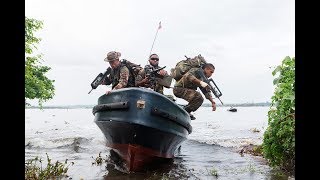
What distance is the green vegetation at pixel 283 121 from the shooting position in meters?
6.67

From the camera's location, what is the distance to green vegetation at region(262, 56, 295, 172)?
21.9 ft

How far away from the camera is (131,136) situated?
9164 mm

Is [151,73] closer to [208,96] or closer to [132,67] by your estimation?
[132,67]

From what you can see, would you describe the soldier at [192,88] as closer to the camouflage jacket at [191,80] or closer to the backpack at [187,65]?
the camouflage jacket at [191,80]

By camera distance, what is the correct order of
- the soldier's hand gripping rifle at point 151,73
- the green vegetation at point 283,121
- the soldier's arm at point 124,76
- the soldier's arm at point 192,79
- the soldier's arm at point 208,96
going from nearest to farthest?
the green vegetation at point 283,121, the soldier's hand gripping rifle at point 151,73, the soldier's arm at point 124,76, the soldier's arm at point 192,79, the soldier's arm at point 208,96

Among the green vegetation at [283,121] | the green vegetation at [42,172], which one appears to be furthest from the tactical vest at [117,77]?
→ the green vegetation at [283,121]

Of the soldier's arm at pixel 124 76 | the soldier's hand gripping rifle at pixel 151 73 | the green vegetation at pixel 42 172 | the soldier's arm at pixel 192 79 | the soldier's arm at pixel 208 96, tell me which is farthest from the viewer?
the soldier's arm at pixel 208 96

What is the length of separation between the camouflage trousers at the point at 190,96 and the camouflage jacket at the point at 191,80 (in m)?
0.13

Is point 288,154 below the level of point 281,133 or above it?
below

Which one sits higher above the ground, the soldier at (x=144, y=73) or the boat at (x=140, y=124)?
the soldier at (x=144, y=73)

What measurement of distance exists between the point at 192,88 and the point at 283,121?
4.79 m
